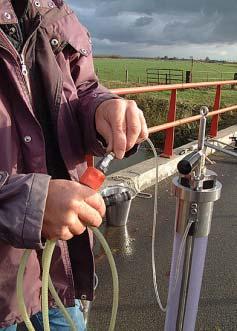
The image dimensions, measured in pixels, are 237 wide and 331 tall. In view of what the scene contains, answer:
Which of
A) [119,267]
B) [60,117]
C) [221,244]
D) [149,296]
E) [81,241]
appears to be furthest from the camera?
[221,244]

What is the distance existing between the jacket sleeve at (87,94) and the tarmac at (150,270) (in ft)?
5.05

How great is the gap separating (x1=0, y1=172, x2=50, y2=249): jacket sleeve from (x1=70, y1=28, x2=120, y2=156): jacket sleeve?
38 cm

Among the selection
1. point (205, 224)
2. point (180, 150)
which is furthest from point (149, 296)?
point (180, 150)

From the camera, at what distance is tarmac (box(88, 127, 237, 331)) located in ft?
8.26

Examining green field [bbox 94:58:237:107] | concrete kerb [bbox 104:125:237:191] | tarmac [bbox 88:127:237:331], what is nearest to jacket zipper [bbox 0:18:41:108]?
tarmac [bbox 88:127:237:331]

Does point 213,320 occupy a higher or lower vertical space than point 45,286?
lower

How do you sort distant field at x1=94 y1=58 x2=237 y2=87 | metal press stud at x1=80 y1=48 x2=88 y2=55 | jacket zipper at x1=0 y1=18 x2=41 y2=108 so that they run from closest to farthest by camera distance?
jacket zipper at x1=0 y1=18 x2=41 y2=108
metal press stud at x1=80 y1=48 x2=88 y2=55
distant field at x1=94 y1=58 x2=237 y2=87

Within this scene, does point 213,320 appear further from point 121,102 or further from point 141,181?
point 141,181

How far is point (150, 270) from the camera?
3.04 m

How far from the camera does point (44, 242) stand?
0.99 m

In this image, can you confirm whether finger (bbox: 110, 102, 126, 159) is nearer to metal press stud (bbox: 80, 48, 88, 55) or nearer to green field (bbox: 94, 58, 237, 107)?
metal press stud (bbox: 80, 48, 88, 55)

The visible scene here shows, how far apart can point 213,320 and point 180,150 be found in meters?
3.67

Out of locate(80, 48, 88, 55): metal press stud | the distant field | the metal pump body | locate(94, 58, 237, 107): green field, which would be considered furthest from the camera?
the distant field

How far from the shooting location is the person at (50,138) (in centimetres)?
94
